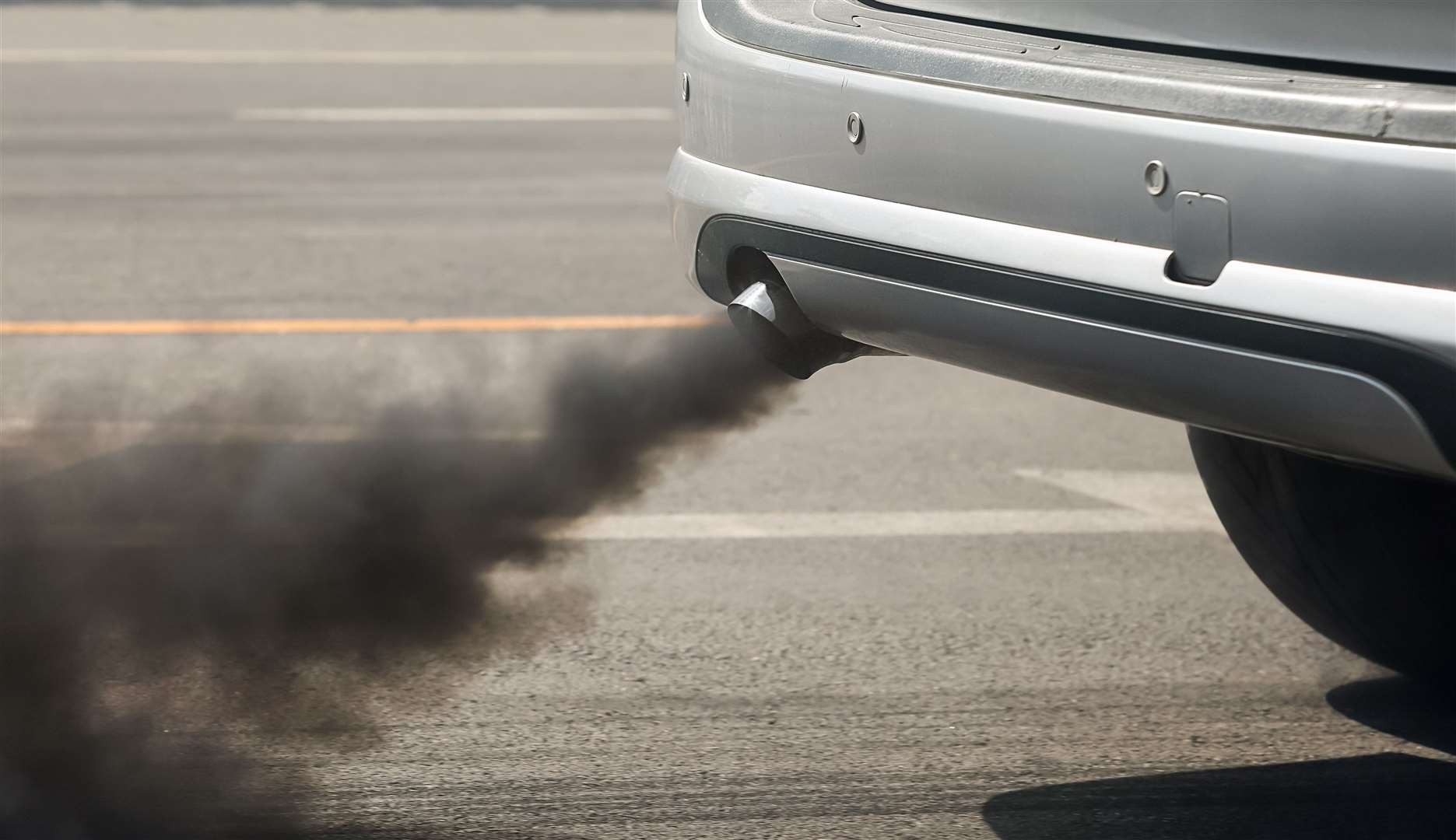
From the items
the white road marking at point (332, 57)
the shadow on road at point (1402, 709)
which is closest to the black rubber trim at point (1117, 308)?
the shadow on road at point (1402, 709)

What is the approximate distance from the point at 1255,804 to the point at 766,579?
4.52 ft

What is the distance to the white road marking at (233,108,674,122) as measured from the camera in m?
11.9

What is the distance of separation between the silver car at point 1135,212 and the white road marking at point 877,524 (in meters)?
1.19

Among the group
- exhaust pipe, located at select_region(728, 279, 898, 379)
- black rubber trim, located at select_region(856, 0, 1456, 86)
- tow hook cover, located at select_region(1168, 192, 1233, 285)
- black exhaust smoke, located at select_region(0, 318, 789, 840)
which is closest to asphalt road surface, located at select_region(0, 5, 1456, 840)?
black exhaust smoke, located at select_region(0, 318, 789, 840)

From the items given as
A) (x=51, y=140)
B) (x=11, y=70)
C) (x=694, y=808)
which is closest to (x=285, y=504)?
(x=694, y=808)

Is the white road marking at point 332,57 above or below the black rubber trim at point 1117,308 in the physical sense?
below

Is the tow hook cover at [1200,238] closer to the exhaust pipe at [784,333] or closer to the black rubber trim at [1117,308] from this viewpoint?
the black rubber trim at [1117,308]

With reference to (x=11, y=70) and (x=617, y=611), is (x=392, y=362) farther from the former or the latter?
(x=11, y=70)

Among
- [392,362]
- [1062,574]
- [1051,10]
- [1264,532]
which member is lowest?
[392,362]

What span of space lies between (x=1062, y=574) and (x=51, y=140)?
27.6 feet

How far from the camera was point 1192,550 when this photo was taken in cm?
436

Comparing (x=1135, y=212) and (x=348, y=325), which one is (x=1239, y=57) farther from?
(x=348, y=325)

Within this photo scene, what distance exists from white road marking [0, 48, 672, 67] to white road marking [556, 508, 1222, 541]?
11.0 meters

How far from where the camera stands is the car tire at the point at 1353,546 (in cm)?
327
